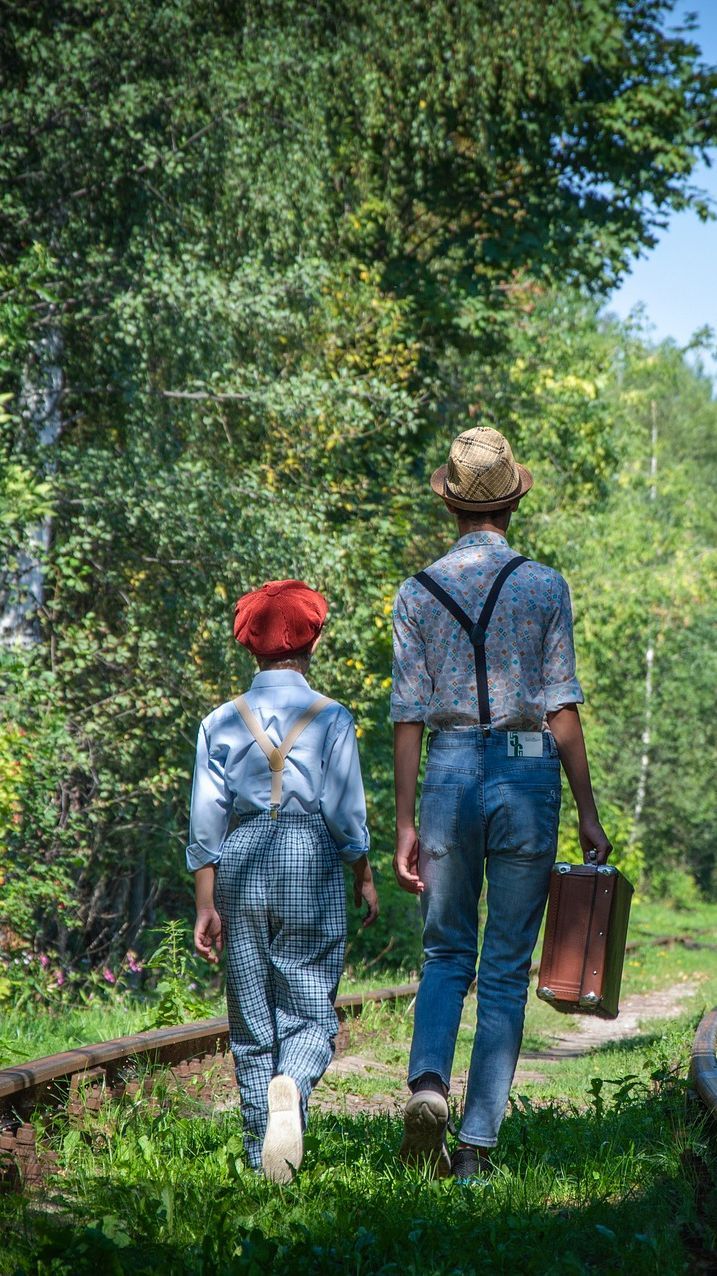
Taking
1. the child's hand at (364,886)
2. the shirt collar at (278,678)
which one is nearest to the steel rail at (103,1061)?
the child's hand at (364,886)

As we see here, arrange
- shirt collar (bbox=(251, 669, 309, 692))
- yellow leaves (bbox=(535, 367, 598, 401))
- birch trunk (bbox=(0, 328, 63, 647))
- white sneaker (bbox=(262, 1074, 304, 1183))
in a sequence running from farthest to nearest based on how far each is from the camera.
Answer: yellow leaves (bbox=(535, 367, 598, 401)) → birch trunk (bbox=(0, 328, 63, 647)) → shirt collar (bbox=(251, 669, 309, 692)) → white sneaker (bbox=(262, 1074, 304, 1183))

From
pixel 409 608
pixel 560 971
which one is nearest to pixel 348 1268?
pixel 560 971

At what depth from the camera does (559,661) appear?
437 centimetres

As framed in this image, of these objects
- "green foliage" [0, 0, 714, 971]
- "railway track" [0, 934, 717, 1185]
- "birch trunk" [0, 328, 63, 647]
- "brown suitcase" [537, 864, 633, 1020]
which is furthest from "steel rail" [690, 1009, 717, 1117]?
"birch trunk" [0, 328, 63, 647]

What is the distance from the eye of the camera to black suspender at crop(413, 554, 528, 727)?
4.27 meters

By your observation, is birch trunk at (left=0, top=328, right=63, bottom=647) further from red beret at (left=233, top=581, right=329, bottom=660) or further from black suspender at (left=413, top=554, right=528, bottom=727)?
black suspender at (left=413, top=554, right=528, bottom=727)

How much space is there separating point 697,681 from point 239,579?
33665 mm

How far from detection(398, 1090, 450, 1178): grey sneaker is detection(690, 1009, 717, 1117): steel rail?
0.93 m

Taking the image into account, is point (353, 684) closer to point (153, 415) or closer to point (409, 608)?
point (153, 415)

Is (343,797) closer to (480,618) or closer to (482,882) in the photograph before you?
(482,882)

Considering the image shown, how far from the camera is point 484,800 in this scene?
4.23 m

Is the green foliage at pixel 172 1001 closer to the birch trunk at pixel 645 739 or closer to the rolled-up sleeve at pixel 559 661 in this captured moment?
the rolled-up sleeve at pixel 559 661

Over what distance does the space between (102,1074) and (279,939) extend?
1413 mm

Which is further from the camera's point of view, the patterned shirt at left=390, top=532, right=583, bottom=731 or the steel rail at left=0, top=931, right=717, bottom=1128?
the steel rail at left=0, top=931, right=717, bottom=1128
